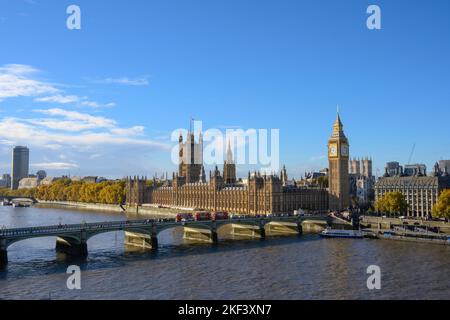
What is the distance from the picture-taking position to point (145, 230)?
230 ft

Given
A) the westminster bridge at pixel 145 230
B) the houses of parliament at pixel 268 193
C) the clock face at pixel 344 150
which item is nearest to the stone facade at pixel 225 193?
the houses of parliament at pixel 268 193

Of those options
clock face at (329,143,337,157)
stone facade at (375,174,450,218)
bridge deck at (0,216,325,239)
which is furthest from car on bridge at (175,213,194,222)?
stone facade at (375,174,450,218)

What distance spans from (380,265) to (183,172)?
12147 centimetres

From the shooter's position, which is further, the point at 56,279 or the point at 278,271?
the point at 278,271

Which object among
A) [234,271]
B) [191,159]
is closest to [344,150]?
[191,159]

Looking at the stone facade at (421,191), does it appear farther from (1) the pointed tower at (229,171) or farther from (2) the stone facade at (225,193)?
(1) the pointed tower at (229,171)

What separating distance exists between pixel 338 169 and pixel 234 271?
7721 centimetres

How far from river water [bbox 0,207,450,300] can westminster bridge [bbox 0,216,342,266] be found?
6.76 ft

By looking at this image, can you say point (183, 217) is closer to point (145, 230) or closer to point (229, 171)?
point (145, 230)
